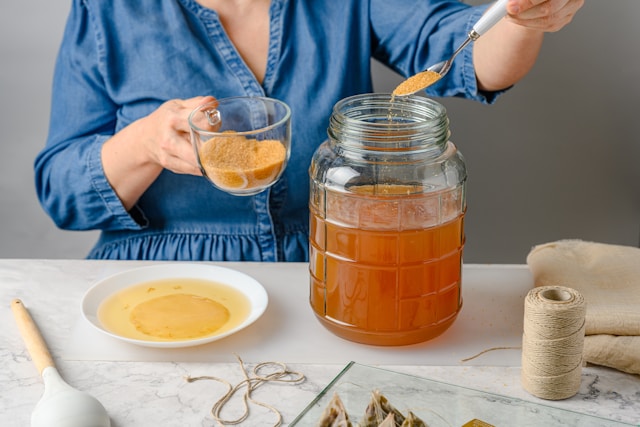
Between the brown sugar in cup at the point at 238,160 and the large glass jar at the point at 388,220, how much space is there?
0.23ft

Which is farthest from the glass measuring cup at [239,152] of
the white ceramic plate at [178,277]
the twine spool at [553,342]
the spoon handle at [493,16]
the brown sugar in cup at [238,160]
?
the twine spool at [553,342]

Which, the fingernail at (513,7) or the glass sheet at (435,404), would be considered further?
the fingernail at (513,7)

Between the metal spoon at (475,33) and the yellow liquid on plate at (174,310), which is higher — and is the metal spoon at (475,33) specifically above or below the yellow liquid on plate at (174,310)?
above

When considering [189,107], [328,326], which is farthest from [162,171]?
[328,326]

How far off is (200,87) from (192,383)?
0.62m

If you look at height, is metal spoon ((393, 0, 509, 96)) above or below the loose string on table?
above

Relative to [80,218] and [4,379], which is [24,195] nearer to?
[80,218]

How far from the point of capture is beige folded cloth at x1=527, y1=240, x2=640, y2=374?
3.30ft

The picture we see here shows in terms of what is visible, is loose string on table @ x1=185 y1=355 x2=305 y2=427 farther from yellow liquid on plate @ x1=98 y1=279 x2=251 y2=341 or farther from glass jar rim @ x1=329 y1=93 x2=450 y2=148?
glass jar rim @ x1=329 y1=93 x2=450 y2=148

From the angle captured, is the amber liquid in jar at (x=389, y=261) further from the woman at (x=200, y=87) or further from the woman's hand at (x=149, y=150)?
the woman at (x=200, y=87)

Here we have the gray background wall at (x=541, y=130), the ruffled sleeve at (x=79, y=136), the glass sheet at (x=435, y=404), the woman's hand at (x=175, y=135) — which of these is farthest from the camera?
the gray background wall at (x=541, y=130)

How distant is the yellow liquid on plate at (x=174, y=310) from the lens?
1090mm

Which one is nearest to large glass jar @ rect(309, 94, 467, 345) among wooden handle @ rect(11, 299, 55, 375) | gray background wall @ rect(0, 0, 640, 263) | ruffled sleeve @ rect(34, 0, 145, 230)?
wooden handle @ rect(11, 299, 55, 375)

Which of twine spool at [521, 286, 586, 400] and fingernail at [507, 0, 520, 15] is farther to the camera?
fingernail at [507, 0, 520, 15]
